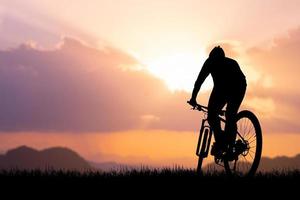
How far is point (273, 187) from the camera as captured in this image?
918 centimetres

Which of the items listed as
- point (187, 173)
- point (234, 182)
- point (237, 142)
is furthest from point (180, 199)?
point (237, 142)

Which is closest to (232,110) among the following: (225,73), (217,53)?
(225,73)

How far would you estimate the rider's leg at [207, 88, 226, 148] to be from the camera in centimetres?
1134

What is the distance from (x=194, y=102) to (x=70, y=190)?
3.67 m

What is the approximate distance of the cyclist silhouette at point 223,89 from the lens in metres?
11.1

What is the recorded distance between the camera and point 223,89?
11.2m

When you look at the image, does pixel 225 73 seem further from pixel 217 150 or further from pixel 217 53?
pixel 217 150

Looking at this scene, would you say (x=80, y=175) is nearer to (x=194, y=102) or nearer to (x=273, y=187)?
(x=194, y=102)

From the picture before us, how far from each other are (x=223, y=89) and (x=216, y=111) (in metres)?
0.55

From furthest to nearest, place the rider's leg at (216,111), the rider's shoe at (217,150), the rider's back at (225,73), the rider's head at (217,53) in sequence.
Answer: the rider's shoe at (217,150) < the rider's leg at (216,111) < the rider's head at (217,53) < the rider's back at (225,73)

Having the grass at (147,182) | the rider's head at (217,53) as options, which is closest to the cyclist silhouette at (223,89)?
the rider's head at (217,53)

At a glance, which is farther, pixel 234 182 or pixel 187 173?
pixel 187 173

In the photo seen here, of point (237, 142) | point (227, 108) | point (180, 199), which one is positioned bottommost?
point (180, 199)

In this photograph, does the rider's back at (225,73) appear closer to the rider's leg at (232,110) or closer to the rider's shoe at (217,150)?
the rider's leg at (232,110)
